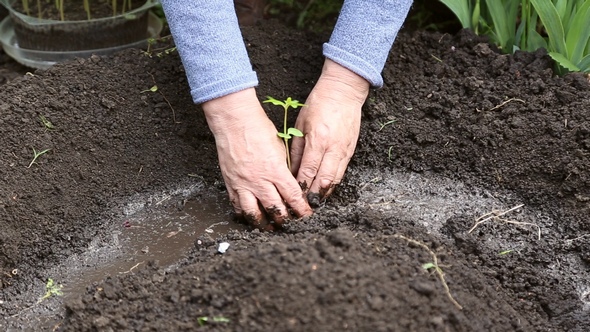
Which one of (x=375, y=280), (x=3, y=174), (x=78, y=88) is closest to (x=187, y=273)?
(x=375, y=280)

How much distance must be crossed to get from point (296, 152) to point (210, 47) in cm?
33

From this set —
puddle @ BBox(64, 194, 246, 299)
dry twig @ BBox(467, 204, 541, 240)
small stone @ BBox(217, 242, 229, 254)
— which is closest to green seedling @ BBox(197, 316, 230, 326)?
small stone @ BBox(217, 242, 229, 254)

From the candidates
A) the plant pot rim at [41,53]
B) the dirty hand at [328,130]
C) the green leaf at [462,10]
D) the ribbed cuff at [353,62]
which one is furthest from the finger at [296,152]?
the plant pot rim at [41,53]

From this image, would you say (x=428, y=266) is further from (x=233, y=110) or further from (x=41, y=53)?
(x=41, y=53)

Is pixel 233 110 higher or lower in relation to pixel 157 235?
higher

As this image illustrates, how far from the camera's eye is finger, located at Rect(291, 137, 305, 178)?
1801mm

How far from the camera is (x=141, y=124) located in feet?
6.57

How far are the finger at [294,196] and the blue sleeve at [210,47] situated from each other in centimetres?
25

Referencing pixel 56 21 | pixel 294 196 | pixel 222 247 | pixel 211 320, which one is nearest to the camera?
pixel 211 320

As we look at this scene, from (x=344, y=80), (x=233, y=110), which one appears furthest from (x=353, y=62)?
(x=233, y=110)

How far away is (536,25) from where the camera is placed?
234 cm

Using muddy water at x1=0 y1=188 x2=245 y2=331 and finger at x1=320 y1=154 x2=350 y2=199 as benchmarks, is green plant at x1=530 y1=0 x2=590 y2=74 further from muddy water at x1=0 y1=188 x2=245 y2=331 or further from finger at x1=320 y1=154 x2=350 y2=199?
muddy water at x1=0 y1=188 x2=245 y2=331

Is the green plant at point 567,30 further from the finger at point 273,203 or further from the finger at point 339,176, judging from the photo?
the finger at point 273,203

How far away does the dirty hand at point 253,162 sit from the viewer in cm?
168
